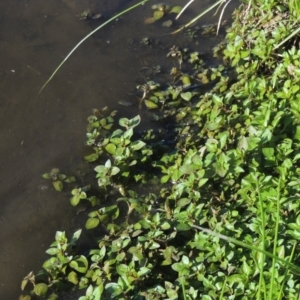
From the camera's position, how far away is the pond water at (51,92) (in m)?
2.80

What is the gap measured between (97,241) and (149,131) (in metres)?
0.77

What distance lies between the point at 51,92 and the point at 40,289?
1.38 meters

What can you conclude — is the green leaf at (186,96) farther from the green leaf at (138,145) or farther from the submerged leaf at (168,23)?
the submerged leaf at (168,23)

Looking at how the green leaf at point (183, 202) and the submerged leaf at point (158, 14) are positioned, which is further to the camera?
the submerged leaf at point (158, 14)

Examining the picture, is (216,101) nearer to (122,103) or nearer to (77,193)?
(122,103)

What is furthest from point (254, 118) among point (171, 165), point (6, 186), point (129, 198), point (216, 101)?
point (6, 186)

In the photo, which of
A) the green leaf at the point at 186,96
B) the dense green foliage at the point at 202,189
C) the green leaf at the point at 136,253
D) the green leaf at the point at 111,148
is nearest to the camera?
the dense green foliage at the point at 202,189

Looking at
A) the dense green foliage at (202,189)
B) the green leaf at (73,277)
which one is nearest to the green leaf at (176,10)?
the dense green foliage at (202,189)

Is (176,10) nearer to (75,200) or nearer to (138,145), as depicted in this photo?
(138,145)

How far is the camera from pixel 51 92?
3410 mm

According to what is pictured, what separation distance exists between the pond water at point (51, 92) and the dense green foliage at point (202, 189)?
0.44ft

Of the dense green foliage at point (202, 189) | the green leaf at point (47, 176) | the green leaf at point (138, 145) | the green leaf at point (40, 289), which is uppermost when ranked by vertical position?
the green leaf at point (47, 176)

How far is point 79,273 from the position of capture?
8.34 ft

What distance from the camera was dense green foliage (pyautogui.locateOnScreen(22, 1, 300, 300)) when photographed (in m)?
2.30
